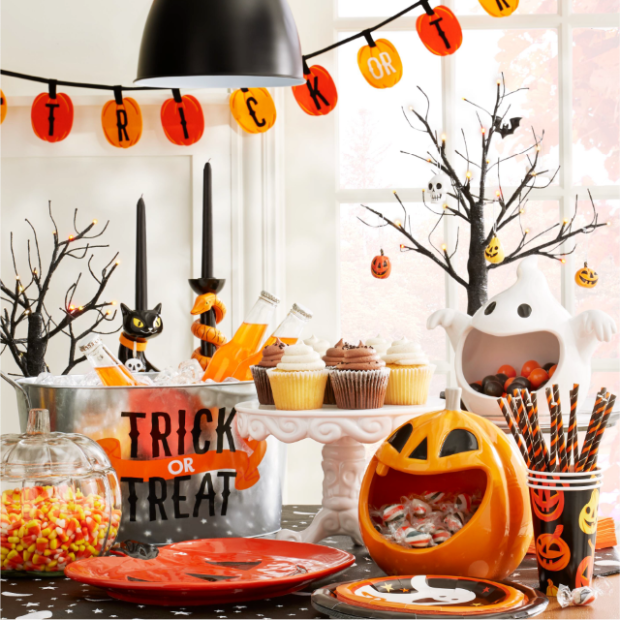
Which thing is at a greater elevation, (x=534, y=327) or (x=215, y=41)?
(x=215, y=41)

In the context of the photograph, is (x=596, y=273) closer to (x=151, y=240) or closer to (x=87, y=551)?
(x=151, y=240)

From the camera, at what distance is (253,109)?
1.98 meters

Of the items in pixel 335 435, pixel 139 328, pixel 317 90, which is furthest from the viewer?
pixel 317 90

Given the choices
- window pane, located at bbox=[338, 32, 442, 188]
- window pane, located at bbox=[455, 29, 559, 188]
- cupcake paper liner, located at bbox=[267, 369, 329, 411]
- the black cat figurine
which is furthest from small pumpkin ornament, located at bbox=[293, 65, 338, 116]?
cupcake paper liner, located at bbox=[267, 369, 329, 411]

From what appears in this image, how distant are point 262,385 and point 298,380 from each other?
0.07 metres

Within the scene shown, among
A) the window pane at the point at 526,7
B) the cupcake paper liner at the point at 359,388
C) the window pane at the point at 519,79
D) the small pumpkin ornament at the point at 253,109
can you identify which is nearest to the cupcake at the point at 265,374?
the cupcake paper liner at the point at 359,388

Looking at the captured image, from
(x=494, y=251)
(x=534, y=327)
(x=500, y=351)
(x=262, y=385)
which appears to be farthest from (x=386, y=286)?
(x=262, y=385)

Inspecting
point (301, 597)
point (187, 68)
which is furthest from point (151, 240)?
point (301, 597)

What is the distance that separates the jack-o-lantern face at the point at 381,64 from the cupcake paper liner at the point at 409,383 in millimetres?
889

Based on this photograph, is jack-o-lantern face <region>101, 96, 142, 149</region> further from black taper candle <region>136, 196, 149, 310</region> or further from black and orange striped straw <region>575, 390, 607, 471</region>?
black and orange striped straw <region>575, 390, 607, 471</region>

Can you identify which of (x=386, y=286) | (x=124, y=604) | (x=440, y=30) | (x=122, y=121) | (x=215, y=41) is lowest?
(x=124, y=604)

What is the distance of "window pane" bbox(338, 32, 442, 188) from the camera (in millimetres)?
2188

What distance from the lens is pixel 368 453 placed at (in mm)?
2232

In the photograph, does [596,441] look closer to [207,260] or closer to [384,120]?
[207,260]
